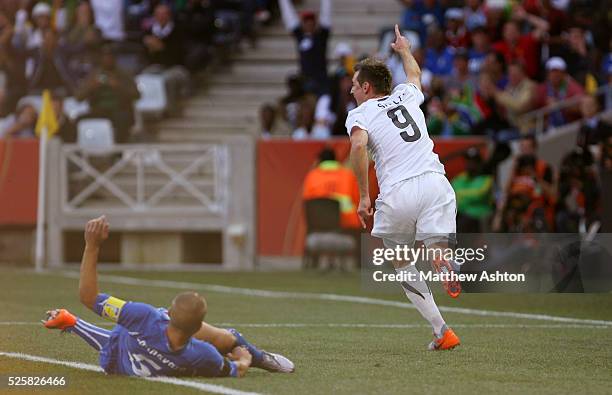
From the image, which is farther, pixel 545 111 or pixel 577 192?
pixel 545 111

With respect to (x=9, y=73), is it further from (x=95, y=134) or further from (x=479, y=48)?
(x=479, y=48)

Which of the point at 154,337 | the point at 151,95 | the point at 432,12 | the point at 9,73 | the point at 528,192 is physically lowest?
the point at 528,192

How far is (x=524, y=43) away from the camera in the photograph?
2317 centimetres

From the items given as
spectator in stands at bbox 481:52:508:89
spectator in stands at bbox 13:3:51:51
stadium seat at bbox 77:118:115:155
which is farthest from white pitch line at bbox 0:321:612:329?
spectator in stands at bbox 13:3:51:51

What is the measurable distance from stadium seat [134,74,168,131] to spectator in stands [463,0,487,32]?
535 cm

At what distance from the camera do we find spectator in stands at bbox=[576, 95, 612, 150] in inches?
757

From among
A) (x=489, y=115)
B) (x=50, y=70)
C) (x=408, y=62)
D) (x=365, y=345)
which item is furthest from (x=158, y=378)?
(x=50, y=70)

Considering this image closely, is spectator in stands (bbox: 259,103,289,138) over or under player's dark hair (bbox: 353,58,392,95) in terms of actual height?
under

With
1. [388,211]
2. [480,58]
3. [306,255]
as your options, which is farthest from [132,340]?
[480,58]

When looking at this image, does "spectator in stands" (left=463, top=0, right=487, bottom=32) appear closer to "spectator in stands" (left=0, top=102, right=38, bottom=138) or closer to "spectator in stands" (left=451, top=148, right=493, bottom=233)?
"spectator in stands" (left=451, top=148, right=493, bottom=233)

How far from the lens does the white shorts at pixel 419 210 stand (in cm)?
1084

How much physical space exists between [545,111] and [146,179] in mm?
6116

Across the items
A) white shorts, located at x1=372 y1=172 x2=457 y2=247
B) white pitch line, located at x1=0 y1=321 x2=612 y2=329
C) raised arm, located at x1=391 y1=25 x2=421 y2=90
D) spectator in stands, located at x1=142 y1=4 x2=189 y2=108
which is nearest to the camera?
white shorts, located at x1=372 y1=172 x2=457 y2=247

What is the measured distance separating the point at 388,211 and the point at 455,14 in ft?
46.2
